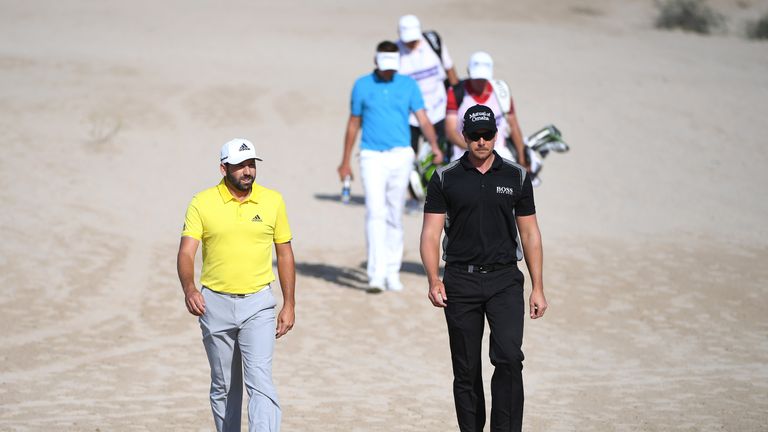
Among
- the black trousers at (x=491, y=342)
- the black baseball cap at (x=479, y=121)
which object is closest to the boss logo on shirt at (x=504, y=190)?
the black baseball cap at (x=479, y=121)

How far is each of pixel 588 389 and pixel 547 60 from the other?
19332 millimetres

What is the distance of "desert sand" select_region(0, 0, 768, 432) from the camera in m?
9.50

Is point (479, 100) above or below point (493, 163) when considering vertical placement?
above

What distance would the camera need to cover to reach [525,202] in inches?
289

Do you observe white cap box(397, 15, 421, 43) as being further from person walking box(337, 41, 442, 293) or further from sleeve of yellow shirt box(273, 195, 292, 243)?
sleeve of yellow shirt box(273, 195, 292, 243)

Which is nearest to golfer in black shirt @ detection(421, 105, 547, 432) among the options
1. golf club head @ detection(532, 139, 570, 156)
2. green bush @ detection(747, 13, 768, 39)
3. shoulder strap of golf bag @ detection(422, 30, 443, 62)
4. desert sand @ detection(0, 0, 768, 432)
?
desert sand @ detection(0, 0, 768, 432)

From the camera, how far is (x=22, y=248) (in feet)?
47.4

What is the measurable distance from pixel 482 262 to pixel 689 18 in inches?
1211

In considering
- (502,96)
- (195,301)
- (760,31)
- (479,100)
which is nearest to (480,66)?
(479,100)

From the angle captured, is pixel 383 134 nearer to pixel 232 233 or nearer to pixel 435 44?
pixel 435 44

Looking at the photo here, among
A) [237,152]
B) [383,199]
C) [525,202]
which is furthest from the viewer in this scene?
[383,199]

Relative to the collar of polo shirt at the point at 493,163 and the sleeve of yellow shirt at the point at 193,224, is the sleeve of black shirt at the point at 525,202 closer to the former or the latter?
the collar of polo shirt at the point at 493,163

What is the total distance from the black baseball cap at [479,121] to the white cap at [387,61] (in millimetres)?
5044

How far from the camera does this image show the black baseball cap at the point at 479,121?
283 inches
